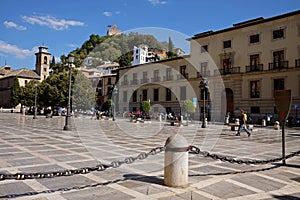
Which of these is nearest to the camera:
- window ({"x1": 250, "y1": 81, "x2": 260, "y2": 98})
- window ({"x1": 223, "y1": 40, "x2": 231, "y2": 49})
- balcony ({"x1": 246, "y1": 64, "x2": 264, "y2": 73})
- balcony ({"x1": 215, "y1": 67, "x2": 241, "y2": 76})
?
window ({"x1": 250, "y1": 81, "x2": 260, "y2": 98})

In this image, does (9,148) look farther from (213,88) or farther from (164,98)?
(164,98)

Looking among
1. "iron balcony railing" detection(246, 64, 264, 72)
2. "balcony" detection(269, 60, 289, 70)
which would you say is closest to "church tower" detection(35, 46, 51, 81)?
"iron balcony railing" detection(246, 64, 264, 72)

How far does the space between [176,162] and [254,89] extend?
101 ft

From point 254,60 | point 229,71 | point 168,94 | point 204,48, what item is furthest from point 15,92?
point 254,60

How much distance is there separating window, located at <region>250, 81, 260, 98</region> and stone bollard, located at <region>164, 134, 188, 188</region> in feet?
98.7

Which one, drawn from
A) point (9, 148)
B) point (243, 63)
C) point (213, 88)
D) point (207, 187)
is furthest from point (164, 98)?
point (207, 187)

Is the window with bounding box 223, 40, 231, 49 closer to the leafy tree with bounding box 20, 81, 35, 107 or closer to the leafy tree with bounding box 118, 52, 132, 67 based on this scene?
the leafy tree with bounding box 118, 52, 132, 67

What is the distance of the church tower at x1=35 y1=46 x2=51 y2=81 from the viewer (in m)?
86.8

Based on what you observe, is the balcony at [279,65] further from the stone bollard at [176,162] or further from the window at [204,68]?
the stone bollard at [176,162]

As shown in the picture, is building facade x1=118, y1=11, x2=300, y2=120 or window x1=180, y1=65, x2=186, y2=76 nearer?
building facade x1=118, y1=11, x2=300, y2=120

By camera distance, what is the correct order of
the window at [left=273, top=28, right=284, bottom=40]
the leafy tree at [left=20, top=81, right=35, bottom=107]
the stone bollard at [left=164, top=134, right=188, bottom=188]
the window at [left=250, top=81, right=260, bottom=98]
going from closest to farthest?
the stone bollard at [left=164, top=134, right=188, bottom=188] → the window at [left=273, top=28, right=284, bottom=40] → the window at [left=250, top=81, right=260, bottom=98] → the leafy tree at [left=20, top=81, right=35, bottom=107]

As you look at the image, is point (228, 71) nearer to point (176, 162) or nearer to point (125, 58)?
point (125, 58)

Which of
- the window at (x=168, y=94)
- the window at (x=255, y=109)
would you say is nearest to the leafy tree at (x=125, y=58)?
the window at (x=255, y=109)

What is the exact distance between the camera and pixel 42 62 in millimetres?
87062
